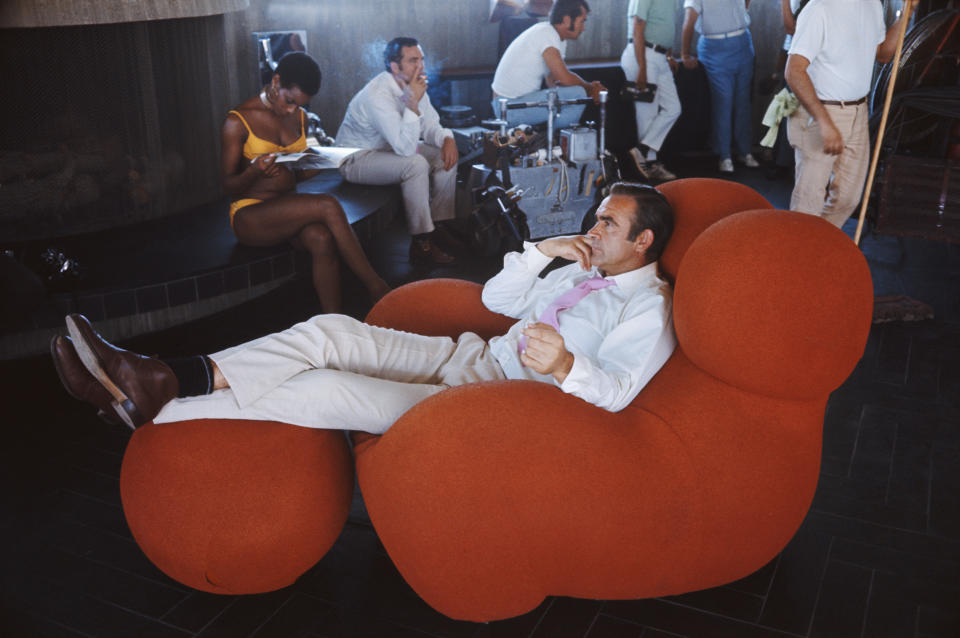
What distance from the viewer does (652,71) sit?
23.0 ft

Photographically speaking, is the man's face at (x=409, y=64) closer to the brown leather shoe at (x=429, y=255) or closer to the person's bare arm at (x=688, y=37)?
the brown leather shoe at (x=429, y=255)

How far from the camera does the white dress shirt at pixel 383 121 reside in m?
4.99

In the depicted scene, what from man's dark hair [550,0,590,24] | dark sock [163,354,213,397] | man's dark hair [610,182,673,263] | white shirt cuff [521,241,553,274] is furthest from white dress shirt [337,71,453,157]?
dark sock [163,354,213,397]

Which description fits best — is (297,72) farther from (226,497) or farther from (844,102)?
(844,102)

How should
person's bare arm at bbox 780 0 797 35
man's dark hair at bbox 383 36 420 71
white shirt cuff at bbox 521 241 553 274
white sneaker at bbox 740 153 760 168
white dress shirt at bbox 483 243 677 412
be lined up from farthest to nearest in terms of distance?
white sneaker at bbox 740 153 760 168 < person's bare arm at bbox 780 0 797 35 < man's dark hair at bbox 383 36 420 71 < white shirt cuff at bbox 521 241 553 274 < white dress shirt at bbox 483 243 677 412

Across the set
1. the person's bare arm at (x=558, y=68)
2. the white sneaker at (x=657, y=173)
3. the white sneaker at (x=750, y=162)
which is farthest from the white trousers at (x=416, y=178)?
the white sneaker at (x=750, y=162)

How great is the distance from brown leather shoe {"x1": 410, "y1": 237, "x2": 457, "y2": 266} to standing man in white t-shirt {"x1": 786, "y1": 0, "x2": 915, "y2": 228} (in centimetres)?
199

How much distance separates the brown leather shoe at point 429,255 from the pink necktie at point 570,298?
102 inches

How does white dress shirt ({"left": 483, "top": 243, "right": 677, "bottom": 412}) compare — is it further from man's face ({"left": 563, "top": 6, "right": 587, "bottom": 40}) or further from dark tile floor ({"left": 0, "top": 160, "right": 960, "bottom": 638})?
man's face ({"left": 563, "top": 6, "right": 587, "bottom": 40})

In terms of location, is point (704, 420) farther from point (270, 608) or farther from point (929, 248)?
point (929, 248)

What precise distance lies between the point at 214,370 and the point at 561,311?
0.99 metres

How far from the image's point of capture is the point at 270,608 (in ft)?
7.34

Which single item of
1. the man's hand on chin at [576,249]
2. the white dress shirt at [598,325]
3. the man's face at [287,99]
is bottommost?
the white dress shirt at [598,325]

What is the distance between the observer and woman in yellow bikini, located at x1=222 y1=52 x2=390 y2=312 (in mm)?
3949
